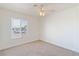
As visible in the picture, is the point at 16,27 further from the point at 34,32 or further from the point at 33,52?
the point at 34,32

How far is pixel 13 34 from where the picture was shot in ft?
8.82

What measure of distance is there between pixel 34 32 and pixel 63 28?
118 cm

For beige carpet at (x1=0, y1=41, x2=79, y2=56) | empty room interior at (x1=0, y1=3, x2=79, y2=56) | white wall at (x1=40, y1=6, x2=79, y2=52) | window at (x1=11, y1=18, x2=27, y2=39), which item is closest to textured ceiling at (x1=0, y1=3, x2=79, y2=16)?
empty room interior at (x1=0, y1=3, x2=79, y2=56)

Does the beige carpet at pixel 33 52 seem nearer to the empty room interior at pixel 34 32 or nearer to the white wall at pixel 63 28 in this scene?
the empty room interior at pixel 34 32

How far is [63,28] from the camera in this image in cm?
→ 321

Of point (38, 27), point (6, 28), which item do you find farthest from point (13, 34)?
point (38, 27)

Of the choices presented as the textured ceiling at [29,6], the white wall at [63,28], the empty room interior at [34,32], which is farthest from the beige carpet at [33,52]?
the textured ceiling at [29,6]

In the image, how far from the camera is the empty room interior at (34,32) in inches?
102

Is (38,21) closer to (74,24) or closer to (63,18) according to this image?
(63,18)

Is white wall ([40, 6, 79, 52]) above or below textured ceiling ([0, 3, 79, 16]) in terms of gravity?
below

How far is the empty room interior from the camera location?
2.59 m

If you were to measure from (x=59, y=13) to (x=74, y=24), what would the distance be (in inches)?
29.8

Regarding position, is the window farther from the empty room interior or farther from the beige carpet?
the beige carpet

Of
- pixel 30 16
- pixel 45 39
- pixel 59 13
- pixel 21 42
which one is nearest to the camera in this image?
pixel 21 42
